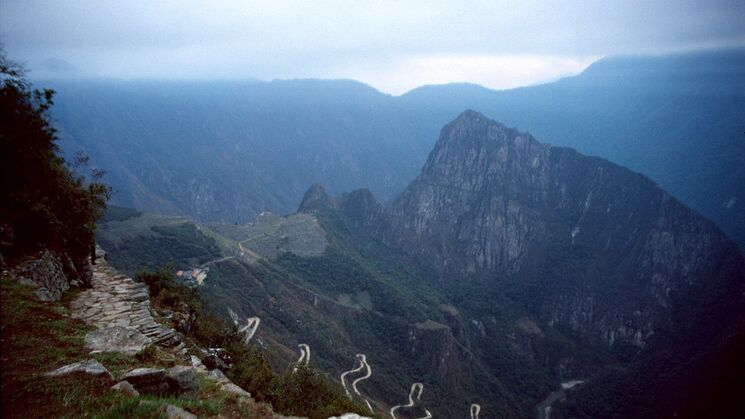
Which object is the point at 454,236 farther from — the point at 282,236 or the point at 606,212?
the point at 282,236

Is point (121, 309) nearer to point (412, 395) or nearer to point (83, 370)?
point (83, 370)

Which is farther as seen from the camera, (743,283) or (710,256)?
(710,256)

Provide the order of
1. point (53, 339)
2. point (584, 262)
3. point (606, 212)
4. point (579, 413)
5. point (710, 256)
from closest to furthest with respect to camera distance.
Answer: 1. point (53, 339)
2. point (579, 413)
3. point (710, 256)
4. point (584, 262)
5. point (606, 212)

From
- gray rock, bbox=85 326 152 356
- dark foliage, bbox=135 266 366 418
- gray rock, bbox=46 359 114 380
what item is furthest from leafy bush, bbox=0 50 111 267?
gray rock, bbox=46 359 114 380

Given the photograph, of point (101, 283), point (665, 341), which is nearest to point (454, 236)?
point (665, 341)

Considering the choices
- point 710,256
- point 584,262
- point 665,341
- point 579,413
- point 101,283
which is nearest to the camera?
point 101,283

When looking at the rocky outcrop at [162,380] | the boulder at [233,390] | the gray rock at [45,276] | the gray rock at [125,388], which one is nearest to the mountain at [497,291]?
the gray rock at [45,276]

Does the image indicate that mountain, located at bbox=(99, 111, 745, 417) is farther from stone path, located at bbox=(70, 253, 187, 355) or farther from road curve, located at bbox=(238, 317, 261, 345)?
stone path, located at bbox=(70, 253, 187, 355)
